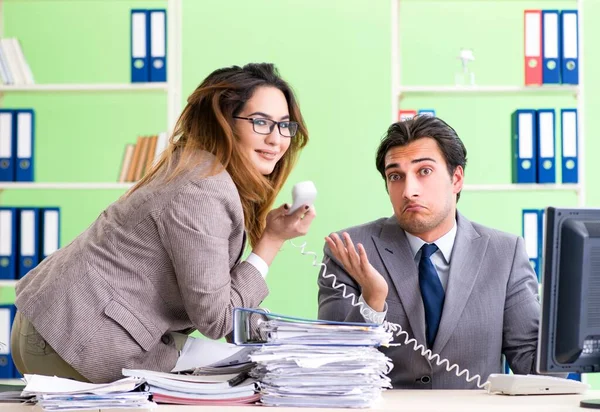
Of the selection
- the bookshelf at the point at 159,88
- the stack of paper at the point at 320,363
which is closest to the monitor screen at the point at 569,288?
the stack of paper at the point at 320,363

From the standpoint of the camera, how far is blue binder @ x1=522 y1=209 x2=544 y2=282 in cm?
377

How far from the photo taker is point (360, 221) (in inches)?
177

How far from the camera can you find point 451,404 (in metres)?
1.76

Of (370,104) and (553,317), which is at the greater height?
(370,104)

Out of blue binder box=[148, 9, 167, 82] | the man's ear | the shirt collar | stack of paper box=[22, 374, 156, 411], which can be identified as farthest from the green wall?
stack of paper box=[22, 374, 156, 411]

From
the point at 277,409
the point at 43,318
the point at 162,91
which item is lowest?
the point at 277,409

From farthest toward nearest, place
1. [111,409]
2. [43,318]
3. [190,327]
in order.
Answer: [190,327], [43,318], [111,409]

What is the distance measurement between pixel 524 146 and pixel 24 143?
7.22 feet

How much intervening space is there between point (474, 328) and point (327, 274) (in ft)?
1.52

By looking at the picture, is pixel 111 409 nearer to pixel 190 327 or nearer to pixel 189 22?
pixel 190 327

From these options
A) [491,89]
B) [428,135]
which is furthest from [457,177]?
[491,89]

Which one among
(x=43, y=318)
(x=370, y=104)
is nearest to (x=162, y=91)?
(x=370, y=104)

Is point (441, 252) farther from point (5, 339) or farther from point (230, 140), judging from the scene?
point (5, 339)

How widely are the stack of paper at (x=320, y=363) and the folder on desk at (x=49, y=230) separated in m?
2.37
